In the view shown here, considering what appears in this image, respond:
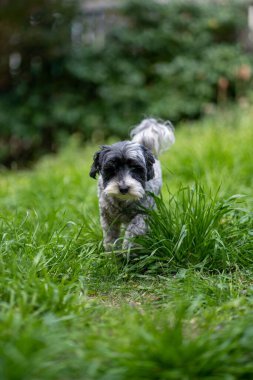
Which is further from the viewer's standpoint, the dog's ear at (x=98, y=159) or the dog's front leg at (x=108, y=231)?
the dog's front leg at (x=108, y=231)

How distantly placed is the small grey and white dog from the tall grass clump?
13 cm

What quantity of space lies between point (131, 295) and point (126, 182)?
2.50 ft

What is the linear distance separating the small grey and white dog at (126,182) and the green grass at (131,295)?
14 centimetres

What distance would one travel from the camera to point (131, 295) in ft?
12.2

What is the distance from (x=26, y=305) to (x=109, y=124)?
894 cm

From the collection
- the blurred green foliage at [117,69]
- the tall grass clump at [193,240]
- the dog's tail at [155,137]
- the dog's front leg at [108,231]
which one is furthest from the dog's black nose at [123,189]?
the blurred green foliage at [117,69]

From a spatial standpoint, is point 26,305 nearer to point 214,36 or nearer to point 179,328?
point 179,328

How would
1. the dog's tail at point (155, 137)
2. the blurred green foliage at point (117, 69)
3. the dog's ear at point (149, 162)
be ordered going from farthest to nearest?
the blurred green foliage at point (117, 69)
the dog's tail at point (155, 137)
the dog's ear at point (149, 162)

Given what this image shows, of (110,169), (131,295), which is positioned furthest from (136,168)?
(131,295)

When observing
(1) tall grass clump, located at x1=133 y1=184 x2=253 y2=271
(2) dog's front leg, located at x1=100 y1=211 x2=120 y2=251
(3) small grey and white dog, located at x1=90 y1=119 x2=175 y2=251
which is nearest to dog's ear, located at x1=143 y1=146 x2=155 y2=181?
(3) small grey and white dog, located at x1=90 y1=119 x2=175 y2=251

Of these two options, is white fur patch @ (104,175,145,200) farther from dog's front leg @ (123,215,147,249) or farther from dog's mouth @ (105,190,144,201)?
dog's front leg @ (123,215,147,249)

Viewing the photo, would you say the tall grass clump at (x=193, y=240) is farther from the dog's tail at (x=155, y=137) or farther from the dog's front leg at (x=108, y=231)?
the dog's tail at (x=155, y=137)

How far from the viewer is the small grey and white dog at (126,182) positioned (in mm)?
3910

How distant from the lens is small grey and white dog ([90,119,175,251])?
3.91 metres
